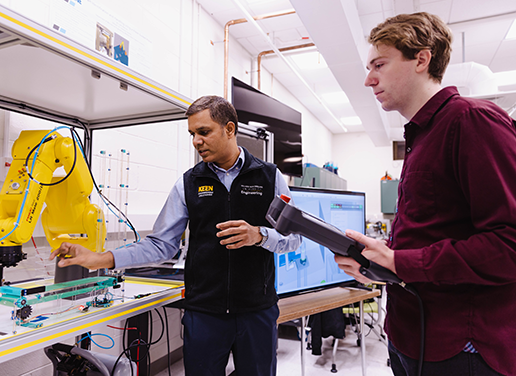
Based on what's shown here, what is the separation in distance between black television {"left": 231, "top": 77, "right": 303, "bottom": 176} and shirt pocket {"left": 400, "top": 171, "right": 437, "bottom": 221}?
8.92ft

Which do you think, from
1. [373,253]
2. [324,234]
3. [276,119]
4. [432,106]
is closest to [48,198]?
[324,234]

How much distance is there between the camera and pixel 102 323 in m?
1.17

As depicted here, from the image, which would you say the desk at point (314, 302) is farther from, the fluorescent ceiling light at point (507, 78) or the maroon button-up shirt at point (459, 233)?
the fluorescent ceiling light at point (507, 78)

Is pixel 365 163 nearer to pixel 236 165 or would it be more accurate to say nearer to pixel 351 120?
pixel 351 120

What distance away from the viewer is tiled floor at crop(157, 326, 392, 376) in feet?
8.98

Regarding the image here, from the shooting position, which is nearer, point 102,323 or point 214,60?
point 102,323

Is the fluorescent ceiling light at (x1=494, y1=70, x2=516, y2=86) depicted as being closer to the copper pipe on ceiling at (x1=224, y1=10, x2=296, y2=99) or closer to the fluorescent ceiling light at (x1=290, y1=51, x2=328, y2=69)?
the fluorescent ceiling light at (x1=290, y1=51, x2=328, y2=69)

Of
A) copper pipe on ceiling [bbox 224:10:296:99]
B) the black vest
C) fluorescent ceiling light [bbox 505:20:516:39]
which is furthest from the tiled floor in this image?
fluorescent ceiling light [bbox 505:20:516:39]

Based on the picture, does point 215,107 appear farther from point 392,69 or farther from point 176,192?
point 392,69

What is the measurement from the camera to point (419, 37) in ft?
2.79

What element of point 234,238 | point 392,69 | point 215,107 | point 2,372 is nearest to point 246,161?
point 215,107

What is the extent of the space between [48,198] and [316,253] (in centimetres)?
150

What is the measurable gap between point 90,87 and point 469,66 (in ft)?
16.0

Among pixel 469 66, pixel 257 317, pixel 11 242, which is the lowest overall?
pixel 257 317
